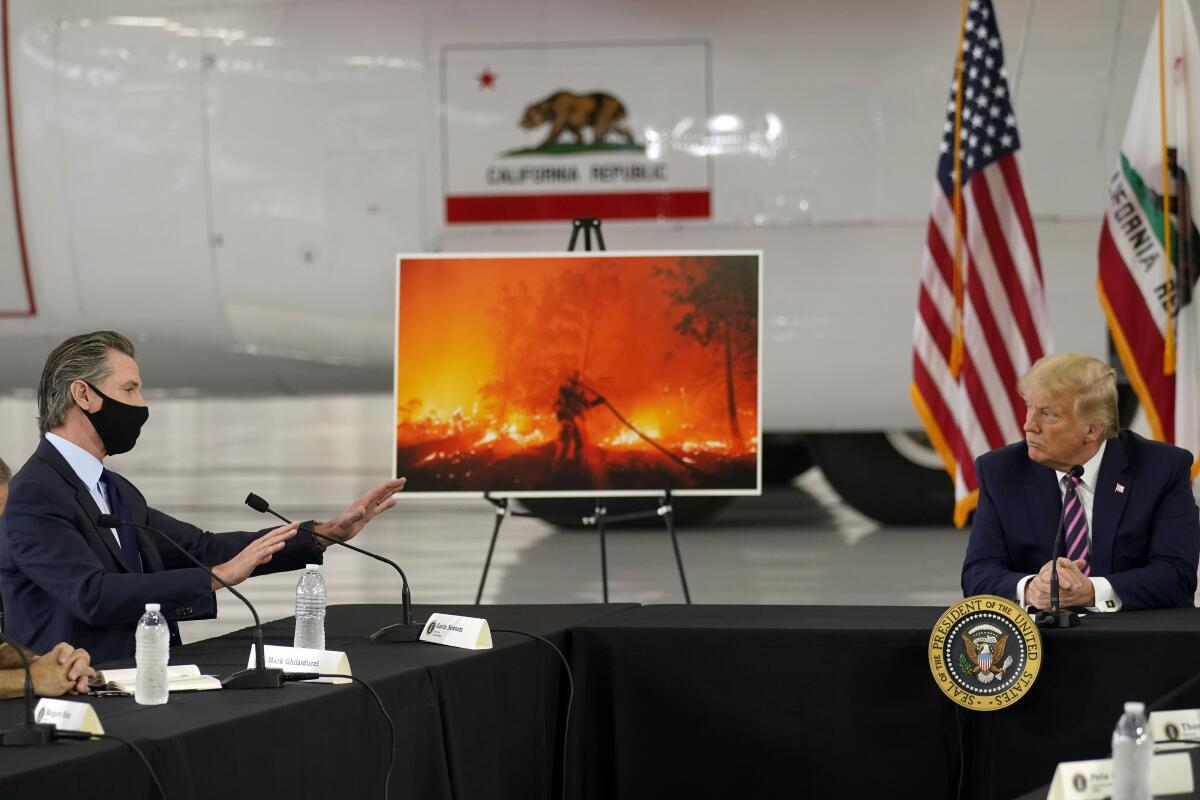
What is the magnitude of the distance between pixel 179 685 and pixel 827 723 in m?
1.56

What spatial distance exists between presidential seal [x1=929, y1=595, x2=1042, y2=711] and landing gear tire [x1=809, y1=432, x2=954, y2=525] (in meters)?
6.28

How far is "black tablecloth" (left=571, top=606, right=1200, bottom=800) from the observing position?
390 cm

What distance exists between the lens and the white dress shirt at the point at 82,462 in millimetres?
4098

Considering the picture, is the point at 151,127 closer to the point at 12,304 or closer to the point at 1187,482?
the point at 12,304

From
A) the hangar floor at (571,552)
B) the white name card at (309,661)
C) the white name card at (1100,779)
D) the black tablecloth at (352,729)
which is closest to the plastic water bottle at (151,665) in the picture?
the black tablecloth at (352,729)

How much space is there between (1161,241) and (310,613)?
4.22 m

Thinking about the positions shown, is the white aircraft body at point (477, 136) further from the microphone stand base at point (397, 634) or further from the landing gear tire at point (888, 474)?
the microphone stand base at point (397, 634)

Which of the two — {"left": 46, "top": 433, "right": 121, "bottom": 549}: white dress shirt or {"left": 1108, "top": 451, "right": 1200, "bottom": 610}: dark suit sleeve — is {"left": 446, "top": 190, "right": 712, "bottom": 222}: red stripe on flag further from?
{"left": 46, "top": 433, "right": 121, "bottom": 549}: white dress shirt

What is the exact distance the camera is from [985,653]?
386 centimetres

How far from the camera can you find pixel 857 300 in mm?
9250

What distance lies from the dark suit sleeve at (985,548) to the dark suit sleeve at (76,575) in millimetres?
1949

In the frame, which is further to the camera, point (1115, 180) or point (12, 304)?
point (12, 304)

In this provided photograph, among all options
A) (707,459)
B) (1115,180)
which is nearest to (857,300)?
(1115,180)

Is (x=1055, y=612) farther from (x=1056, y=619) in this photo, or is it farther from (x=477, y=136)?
(x=477, y=136)
